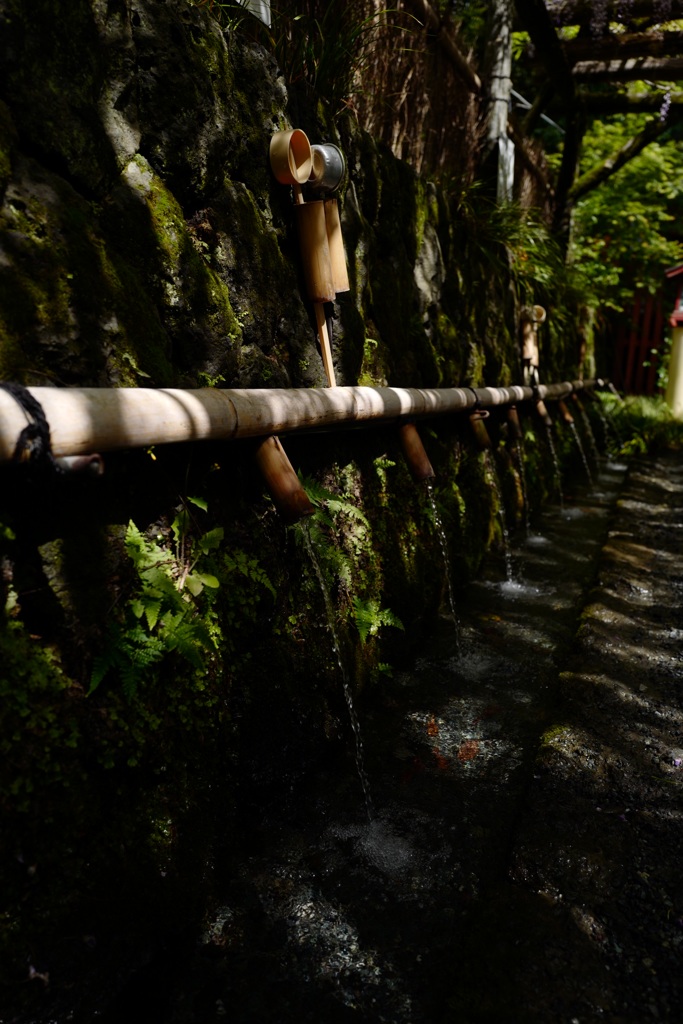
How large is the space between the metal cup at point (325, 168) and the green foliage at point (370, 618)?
75.0 inches

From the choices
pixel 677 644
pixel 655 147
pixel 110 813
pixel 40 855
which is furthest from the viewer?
pixel 655 147

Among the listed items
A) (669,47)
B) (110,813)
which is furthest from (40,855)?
(669,47)

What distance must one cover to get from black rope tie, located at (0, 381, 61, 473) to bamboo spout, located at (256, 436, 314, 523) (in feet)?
3.18

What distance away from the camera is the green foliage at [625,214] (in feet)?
41.5

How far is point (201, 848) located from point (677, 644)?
2.86m

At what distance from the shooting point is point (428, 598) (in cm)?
415

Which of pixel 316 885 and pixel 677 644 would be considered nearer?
pixel 316 885

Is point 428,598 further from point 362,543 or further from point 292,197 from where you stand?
point 292,197

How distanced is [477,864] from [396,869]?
0.28 metres

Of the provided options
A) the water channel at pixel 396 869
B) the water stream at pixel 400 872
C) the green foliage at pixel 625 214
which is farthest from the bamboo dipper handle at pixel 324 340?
the green foliage at pixel 625 214

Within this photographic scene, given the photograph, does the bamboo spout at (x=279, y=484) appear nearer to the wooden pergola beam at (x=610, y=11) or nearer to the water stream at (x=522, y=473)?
the water stream at (x=522, y=473)

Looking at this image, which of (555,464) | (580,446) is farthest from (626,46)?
(555,464)

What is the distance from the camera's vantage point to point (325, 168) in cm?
294

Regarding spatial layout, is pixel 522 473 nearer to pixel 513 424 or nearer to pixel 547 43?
pixel 513 424
